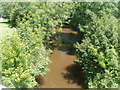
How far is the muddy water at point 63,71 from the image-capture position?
9.82 m

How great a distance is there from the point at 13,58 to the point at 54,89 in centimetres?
348

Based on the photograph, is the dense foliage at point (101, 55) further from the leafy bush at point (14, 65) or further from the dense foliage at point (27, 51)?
the leafy bush at point (14, 65)

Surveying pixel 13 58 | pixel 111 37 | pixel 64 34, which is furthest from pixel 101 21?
pixel 64 34

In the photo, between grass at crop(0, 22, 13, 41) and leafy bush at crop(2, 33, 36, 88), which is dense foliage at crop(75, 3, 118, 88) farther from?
grass at crop(0, 22, 13, 41)

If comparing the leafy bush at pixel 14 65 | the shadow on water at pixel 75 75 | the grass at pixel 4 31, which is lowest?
the shadow on water at pixel 75 75

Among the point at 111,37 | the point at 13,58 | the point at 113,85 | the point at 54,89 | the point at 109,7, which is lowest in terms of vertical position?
the point at 54,89

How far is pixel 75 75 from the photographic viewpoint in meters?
10.7

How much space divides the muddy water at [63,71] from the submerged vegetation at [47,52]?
748 mm

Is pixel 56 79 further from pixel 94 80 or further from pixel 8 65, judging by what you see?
pixel 8 65

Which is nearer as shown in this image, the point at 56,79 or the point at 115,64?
the point at 115,64

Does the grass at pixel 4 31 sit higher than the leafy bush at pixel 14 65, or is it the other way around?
the grass at pixel 4 31

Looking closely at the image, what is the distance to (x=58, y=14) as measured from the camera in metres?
13.8

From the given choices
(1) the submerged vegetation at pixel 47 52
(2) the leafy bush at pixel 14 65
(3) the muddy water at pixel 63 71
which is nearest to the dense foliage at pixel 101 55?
(1) the submerged vegetation at pixel 47 52

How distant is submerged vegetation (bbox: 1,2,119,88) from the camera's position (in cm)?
668
